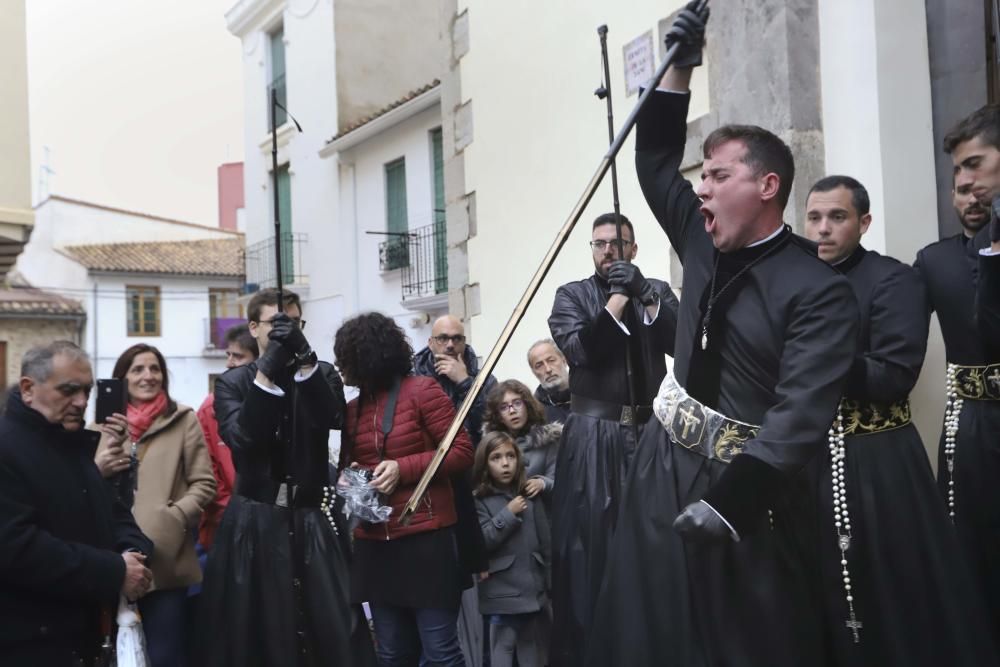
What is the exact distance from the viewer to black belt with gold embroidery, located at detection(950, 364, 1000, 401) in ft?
11.7

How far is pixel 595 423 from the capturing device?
4.54 meters

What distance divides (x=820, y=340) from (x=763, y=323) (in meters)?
0.17

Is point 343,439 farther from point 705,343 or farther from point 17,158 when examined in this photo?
point 17,158

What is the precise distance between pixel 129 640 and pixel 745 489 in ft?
7.62

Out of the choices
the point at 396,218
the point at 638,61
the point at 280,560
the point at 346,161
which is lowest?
the point at 280,560

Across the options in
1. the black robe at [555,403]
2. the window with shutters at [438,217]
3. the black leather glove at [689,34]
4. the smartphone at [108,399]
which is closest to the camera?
the black leather glove at [689,34]

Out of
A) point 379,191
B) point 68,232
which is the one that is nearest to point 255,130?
point 379,191

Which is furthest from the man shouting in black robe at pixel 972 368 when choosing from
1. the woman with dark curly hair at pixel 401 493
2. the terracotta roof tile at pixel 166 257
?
the terracotta roof tile at pixel 166 257

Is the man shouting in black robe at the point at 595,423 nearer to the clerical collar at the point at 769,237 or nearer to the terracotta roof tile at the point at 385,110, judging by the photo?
the clerical collar at the point at 769,237

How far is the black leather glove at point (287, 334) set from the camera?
14.3ft

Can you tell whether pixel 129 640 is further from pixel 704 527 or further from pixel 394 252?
pixel 394 252

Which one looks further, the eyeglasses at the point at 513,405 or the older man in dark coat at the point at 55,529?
the eyeglasses at the point at 513,405

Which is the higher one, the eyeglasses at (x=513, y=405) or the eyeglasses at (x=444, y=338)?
the eyeglasses at (x=444, y=338)

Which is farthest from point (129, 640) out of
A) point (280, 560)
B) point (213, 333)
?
point (213, 333)
